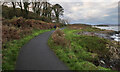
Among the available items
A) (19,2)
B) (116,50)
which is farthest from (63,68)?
(19,2)

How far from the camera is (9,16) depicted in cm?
1917

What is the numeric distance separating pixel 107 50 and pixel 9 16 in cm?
2148

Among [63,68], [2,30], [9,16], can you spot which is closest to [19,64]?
[63,68]

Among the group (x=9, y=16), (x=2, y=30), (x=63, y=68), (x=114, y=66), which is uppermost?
(x=9, y=16)

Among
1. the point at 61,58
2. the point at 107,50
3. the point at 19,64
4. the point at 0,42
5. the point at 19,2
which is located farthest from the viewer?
the point at 19,2

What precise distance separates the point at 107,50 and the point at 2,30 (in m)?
14.3

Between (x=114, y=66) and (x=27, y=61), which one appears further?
(x=114, y=66)

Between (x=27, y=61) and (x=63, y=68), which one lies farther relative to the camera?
(x=27, y=61)

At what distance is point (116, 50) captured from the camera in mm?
11562

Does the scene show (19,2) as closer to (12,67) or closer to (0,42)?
(0,42)

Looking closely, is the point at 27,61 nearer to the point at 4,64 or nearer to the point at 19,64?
the point at 19,64

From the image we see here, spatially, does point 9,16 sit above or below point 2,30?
above

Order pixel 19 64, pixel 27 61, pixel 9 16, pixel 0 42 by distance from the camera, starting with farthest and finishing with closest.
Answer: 1. pixel 9 16
2. pixel 0 42
3. pixel 27 61
4. pixel 19 64

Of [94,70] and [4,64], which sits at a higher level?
[4,64]
